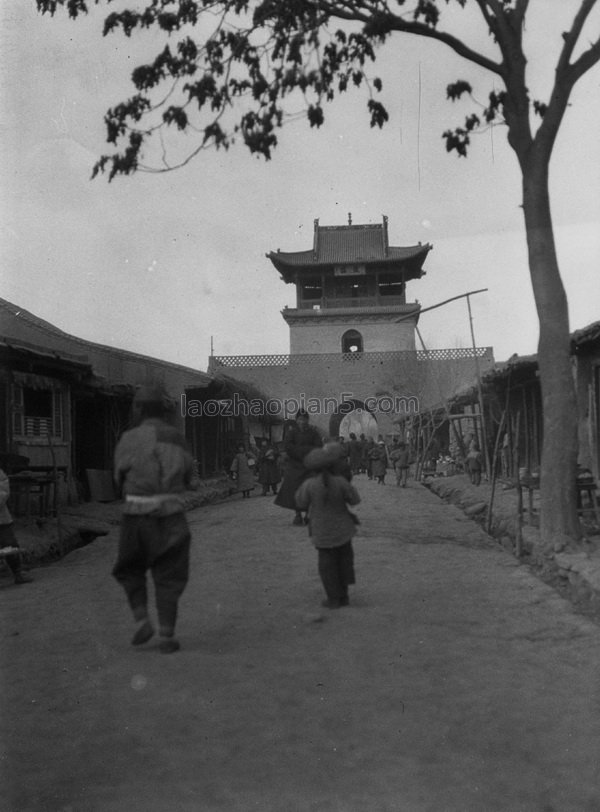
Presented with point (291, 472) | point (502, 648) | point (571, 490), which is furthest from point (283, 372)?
point (502, 648)

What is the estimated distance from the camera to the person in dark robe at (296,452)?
889 cm

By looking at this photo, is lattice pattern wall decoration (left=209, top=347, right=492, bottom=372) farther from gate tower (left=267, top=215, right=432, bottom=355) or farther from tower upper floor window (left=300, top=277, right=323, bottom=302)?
tower upper floor window (left=300, top=277, right=323, bottom=302)

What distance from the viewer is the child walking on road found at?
5094 mm

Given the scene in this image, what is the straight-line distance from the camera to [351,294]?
119 feet

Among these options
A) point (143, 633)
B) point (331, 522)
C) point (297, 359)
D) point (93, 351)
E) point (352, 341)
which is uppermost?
point (352, 341)

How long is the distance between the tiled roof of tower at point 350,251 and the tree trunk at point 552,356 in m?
→ 27.3

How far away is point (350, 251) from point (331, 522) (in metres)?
32.1

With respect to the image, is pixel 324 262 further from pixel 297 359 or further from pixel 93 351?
pixel 93 351

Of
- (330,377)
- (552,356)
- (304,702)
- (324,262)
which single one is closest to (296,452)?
(552,356)

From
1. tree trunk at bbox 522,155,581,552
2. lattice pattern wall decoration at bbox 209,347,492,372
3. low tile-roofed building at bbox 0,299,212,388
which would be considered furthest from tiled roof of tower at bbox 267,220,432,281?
tree trunk at bbox 522,155,581,552

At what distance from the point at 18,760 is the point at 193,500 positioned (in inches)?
445

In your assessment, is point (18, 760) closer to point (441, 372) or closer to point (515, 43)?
point (515, 43)

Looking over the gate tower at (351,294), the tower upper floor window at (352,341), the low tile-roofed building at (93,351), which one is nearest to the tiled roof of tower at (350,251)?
the gate tower at (351,294)

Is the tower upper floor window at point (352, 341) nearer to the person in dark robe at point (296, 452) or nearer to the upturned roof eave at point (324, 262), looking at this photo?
the upturned roof eave at point (324, 262)
